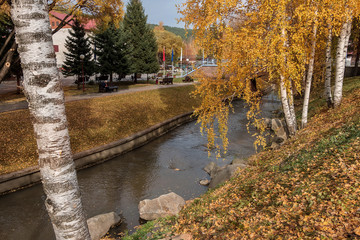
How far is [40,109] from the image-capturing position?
8.91 ft

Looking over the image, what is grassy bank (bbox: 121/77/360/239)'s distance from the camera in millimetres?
4305

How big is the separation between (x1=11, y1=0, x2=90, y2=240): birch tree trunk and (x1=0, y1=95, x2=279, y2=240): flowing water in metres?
6.09

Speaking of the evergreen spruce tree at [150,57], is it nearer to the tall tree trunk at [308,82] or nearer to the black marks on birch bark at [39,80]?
the tall tree trunk at [308,82]

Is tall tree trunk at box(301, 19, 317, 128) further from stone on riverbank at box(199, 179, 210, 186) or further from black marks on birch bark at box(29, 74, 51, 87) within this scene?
black marks on birch bark at box(29, 74, 51, 87)

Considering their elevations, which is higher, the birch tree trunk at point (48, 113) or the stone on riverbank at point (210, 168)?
the birch tree trunk at point (48, 113)

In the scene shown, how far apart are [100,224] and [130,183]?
154 inches

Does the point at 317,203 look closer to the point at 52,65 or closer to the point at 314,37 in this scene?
the point at 52,65

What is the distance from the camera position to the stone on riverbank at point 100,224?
304 inches

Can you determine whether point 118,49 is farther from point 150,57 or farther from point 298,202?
point 298,202

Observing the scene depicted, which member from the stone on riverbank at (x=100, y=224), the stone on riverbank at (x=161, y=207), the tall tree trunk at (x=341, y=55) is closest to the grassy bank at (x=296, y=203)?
the stone on riverbank at (x=161, y=207)

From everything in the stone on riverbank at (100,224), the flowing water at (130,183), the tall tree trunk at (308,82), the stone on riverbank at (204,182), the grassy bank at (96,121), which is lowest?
the flowing water at (130,183)

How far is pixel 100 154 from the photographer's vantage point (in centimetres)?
1437

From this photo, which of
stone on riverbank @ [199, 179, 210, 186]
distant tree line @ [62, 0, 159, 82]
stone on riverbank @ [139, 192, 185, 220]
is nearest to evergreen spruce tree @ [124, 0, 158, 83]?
distant tree line @ [62, 0, 159, 82]

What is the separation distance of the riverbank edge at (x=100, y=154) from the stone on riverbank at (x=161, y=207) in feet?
19.3
